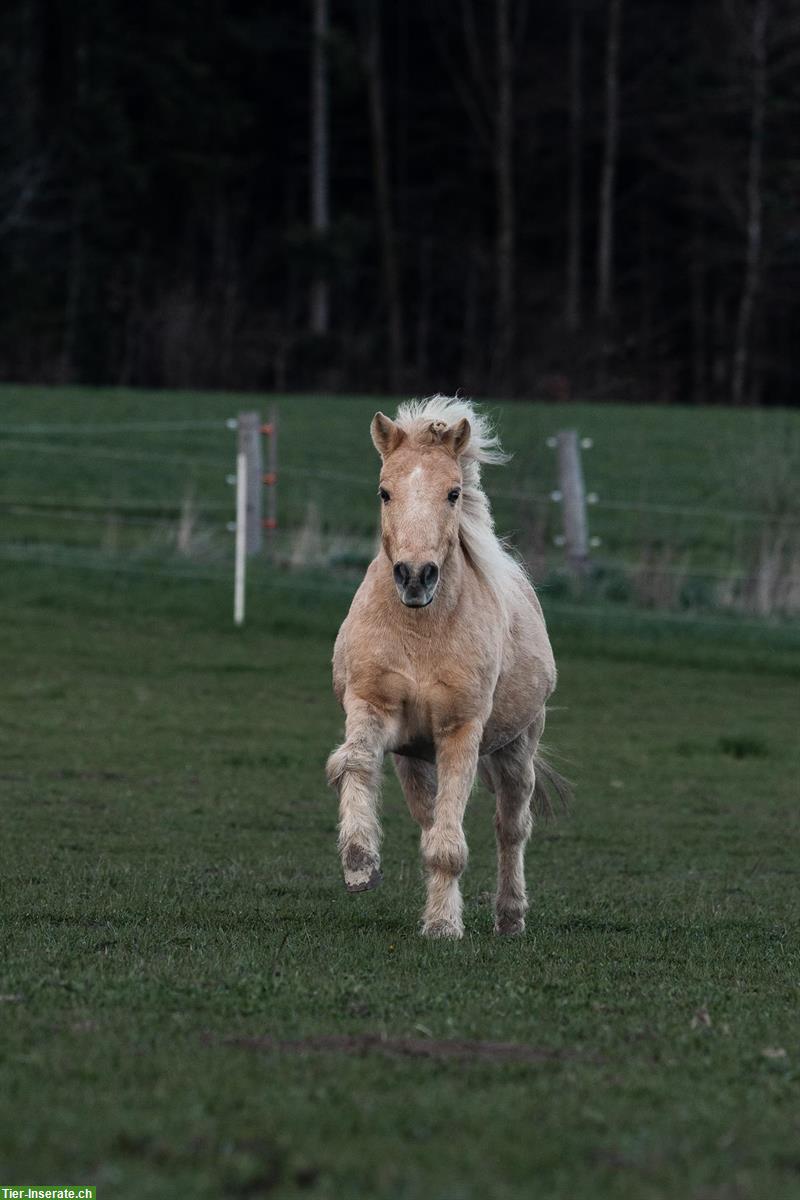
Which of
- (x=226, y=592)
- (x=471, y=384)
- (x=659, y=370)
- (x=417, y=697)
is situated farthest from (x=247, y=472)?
(x=659, y=370)

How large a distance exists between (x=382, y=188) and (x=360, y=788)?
46592 millimetres

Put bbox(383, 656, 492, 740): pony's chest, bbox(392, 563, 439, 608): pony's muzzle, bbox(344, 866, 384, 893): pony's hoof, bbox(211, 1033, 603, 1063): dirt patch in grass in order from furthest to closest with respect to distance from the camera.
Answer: bbox(383, 656, 492, 740): pony's chest
bbox(392, 563, 439, 608): pony's muzzle
bbox(344, 866, 384, 893): pony's hoof
bbox(211, 1033, 603, 1063): dirt patch in grass

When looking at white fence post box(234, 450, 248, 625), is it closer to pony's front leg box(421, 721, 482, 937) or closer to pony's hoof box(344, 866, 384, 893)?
pony's front leg box(421, 721, 482, 937)

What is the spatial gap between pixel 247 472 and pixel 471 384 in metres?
25.5

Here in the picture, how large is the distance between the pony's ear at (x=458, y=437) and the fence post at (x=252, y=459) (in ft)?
39.6

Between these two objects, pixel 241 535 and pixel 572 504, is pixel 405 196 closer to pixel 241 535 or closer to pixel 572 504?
pixel 572 504

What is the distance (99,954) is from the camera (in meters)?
6.72

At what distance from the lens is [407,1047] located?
5262 mm

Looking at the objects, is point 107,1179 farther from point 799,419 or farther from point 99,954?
point 799,419

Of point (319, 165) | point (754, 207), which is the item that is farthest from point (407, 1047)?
point (754, 207)

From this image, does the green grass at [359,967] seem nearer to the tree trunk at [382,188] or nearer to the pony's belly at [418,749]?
the pony's belly at [418,749]

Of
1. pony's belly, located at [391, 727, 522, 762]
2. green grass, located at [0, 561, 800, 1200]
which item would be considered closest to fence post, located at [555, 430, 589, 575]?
green grass, located at [0, 561, 800, 1200]

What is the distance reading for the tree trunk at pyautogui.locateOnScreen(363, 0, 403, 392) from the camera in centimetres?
5081

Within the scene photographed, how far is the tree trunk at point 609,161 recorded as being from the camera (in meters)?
51.7
